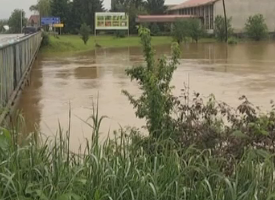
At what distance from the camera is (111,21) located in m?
51.1

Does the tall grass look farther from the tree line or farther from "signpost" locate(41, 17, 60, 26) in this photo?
the tree line

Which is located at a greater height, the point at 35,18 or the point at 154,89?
the point at 35,18

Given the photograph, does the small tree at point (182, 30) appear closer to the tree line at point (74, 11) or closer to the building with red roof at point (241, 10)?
the building with red roof at point (241, 10)

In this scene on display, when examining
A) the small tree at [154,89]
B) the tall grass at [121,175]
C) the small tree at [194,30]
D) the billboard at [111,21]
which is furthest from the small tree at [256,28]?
the tall grass at [121,175]

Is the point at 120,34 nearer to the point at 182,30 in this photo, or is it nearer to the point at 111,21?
the point at 111,21

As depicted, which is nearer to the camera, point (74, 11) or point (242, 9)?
point (242, 9)

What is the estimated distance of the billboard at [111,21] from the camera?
5088cm

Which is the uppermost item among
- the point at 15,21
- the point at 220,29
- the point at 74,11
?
the point at 74,11

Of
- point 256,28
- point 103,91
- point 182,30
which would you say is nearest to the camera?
point 103,91

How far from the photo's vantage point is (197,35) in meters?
46.8

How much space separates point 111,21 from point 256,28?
47.4 feet

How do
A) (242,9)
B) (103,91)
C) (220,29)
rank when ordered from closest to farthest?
1. (103,91)
2. (220,29)
3. (242,9)

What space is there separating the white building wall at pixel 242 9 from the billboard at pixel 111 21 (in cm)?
976

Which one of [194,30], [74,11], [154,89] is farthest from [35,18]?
[154,89]
